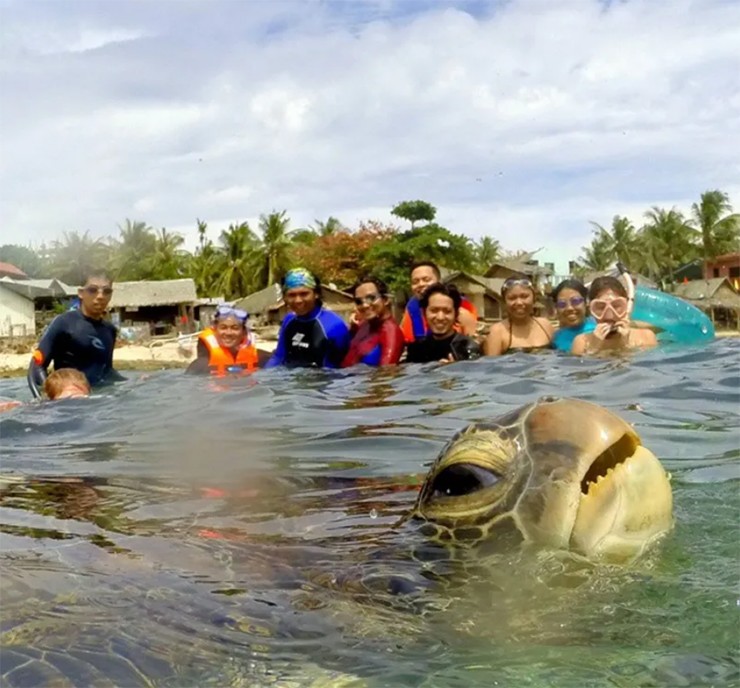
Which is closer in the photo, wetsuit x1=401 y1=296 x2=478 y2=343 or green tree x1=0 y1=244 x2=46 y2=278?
wetsuit x1=401 y1=296 x2=478 y2=343

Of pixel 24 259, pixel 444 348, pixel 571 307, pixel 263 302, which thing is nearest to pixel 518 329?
pixel 571 307

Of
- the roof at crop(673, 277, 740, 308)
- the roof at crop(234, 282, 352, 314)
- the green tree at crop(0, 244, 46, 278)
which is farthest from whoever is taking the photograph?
the green tree at crop(0, 244, 46, 278)

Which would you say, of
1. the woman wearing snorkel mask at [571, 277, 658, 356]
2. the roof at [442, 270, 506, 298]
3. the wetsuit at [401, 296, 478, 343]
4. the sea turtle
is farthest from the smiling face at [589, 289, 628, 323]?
the roof at [442, 270, 506, 298]

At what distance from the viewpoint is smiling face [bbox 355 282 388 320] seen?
856 centimetres

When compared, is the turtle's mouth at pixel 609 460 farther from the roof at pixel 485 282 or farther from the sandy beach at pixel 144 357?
the roof at pixel 485 282

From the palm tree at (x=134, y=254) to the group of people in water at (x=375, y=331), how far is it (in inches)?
1889

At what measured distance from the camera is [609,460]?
87.4 inches

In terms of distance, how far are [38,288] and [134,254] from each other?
11.1 m

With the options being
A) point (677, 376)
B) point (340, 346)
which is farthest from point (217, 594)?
point (340, 346)

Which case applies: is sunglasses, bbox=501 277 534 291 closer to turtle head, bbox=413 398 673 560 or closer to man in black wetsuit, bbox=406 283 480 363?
man in black wetsuit, bbox=406 283 480 363

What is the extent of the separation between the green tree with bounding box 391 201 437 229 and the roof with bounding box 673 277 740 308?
13.0 m

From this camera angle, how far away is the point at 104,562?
239 cm

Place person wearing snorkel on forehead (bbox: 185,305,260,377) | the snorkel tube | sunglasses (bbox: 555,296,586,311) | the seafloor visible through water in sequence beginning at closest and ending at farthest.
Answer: the seafloor visible through water
sunglasses (bbox: 555,296,586,311)
person wearing snorkel on forehead (bbox: 185,305,260,377)
the snorkel tube

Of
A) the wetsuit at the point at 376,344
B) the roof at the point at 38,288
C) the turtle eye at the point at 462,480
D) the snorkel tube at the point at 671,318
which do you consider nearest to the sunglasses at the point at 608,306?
the wetsuit at the point at 376,344
